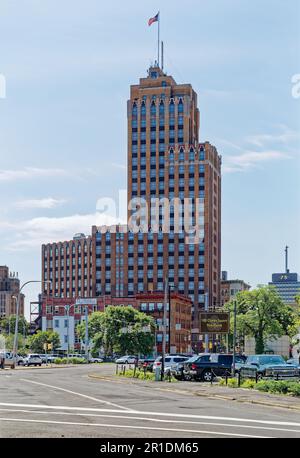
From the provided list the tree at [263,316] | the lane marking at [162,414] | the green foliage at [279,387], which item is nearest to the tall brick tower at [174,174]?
the tree at [263,316]

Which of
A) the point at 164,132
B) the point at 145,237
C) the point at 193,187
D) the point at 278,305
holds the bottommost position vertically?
the point at 278,305

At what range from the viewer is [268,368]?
45.3 m

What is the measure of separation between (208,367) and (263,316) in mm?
47710

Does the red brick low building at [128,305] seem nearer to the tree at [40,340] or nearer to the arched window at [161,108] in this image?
the tree at [40,340]

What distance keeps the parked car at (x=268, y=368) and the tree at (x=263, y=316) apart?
4481 cm

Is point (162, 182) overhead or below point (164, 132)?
below

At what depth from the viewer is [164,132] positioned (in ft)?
618

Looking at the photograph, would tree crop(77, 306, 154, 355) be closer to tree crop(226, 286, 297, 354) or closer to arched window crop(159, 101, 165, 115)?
tree crop(226, 286, 297, 354)

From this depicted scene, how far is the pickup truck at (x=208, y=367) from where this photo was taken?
160 feet

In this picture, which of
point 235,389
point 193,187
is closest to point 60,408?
point 235,389

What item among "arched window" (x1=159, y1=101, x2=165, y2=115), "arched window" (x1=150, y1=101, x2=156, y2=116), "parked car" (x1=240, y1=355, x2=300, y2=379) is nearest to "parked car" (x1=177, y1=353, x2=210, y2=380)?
"parked car" (x1=240, y1=355, x2=300, y2=379)

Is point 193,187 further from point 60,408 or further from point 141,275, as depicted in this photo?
point 60,408
